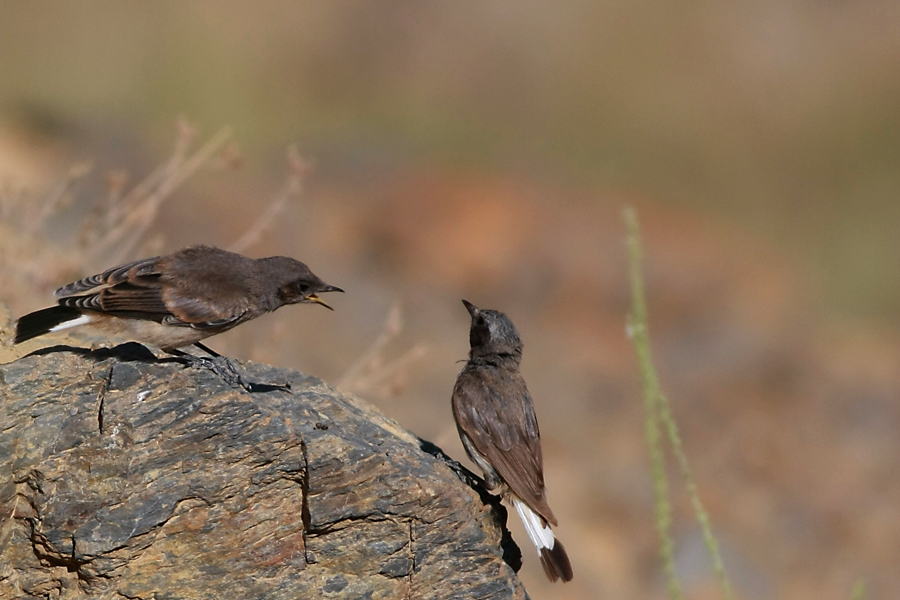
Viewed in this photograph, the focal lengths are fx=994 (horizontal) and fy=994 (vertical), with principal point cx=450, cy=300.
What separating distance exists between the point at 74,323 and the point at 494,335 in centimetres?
279

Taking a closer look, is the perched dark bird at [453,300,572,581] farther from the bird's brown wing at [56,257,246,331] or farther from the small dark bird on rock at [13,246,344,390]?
the bird's brown wing at [56,257,246,331]

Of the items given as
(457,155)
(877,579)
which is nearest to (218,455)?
(877,579)

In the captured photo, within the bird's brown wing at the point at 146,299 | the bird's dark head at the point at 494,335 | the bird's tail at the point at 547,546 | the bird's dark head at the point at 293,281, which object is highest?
the bird's dark head at the point at 293,281

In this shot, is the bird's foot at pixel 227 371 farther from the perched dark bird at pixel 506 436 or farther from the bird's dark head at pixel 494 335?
the bird's dark head at pixel 494 335

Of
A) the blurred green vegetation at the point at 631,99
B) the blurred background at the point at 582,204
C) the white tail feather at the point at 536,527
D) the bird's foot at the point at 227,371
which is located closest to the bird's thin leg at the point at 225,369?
the bird's foot at the point at 227,371

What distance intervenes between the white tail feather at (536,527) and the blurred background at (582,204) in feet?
8.78

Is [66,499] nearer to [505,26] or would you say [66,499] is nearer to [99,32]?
[99,32]

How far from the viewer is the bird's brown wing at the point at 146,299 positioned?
600cm

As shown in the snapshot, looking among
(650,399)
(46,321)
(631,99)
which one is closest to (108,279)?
(46,321)

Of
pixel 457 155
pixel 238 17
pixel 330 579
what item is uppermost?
pixel 238 17

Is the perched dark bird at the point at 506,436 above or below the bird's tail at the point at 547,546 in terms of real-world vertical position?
above

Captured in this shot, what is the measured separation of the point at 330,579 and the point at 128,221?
4158 mm

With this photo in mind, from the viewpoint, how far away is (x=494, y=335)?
7.07m

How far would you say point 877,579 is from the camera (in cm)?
1560
